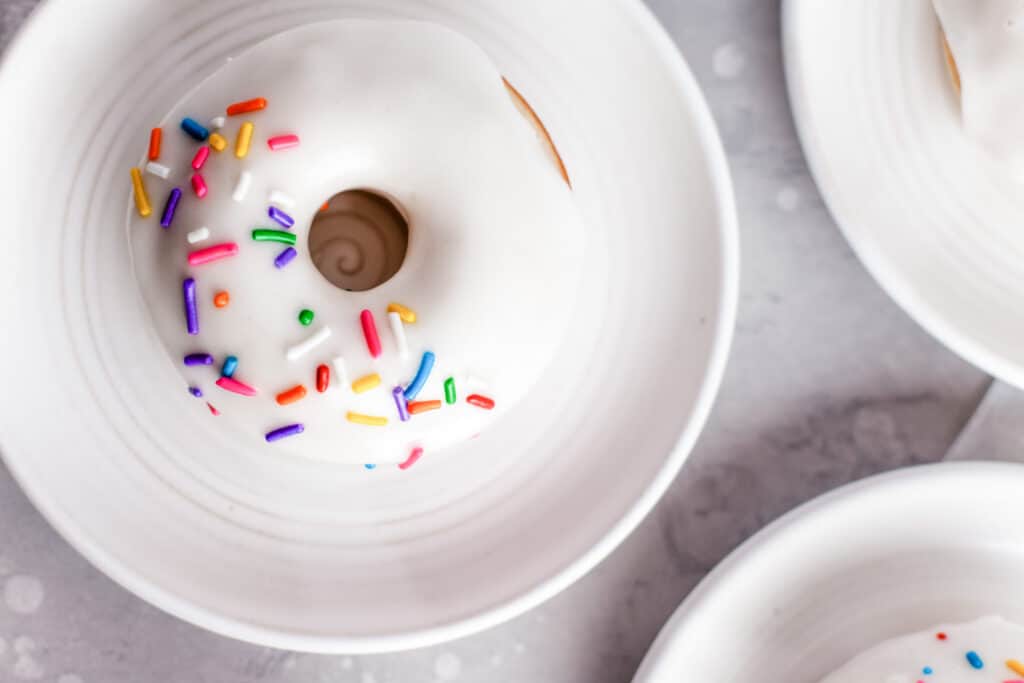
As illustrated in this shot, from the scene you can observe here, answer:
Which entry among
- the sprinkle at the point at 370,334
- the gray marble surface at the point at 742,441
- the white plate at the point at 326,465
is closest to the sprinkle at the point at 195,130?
the white plate at the point at 326,465

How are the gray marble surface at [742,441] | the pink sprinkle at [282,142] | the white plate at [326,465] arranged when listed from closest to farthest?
1. the pink sprinkle at [282,142]
2. the white plate at [326,465]
3. the gray marble surface at [742,441]

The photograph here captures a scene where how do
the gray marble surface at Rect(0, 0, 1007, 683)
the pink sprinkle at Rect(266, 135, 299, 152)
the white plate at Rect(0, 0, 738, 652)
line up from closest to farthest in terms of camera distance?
the pink sprinkle at Rect(266, 135, 299, 152), the white plate at Rect(0, 0, 738, 652), the gray marble surface at Rect(0, 0, 1007, 683)

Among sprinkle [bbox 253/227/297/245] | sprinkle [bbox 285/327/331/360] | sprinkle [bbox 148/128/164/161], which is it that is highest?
sprinkle [bbox 148/128/164/161]

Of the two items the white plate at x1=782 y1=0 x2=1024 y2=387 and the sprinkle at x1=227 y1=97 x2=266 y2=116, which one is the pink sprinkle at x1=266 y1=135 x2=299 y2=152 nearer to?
the sprinkle at x1=227 y1=97 x2=266 y2=116

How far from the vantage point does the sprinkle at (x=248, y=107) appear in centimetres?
97

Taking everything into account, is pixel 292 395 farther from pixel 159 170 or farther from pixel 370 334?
pixel 159 170

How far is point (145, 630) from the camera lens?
118 cm

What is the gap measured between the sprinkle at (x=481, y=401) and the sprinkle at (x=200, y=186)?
30 centimetres

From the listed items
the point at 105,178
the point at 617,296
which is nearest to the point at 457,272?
the point at 617,296

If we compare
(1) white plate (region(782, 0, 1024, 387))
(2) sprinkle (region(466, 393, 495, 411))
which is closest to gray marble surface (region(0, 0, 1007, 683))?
(1) white plate (region(782, 0, 1024, 387))

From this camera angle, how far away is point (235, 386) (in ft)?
3.22

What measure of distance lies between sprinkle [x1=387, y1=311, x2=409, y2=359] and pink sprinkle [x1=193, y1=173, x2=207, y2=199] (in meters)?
0.20

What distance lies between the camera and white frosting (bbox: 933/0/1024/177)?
3.53 feet

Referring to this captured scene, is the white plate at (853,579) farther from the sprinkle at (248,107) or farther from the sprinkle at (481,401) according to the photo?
the sprinkle at (248,107)
